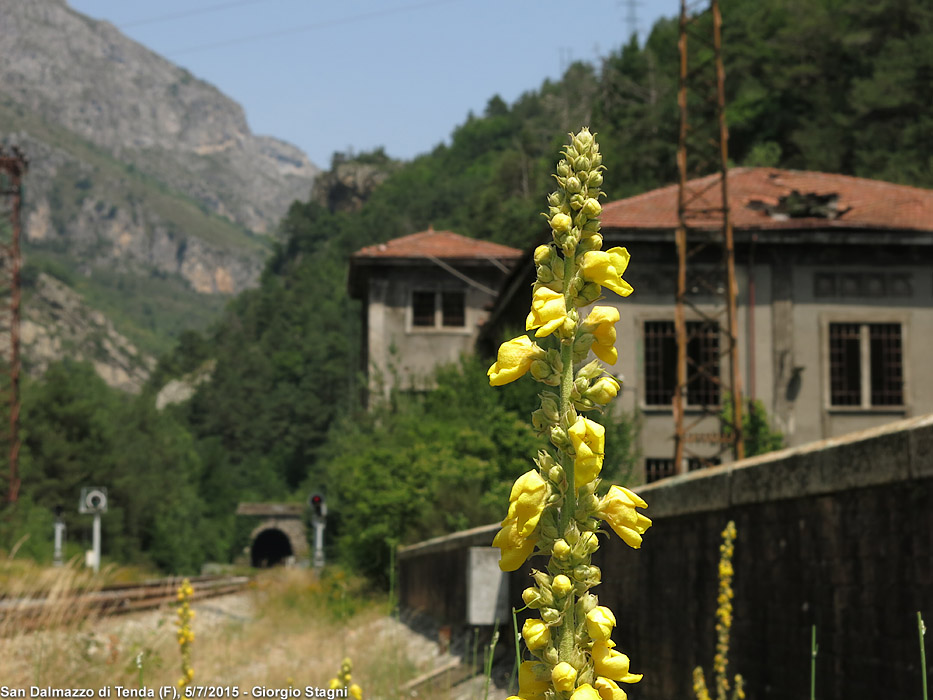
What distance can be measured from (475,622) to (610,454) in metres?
15.0

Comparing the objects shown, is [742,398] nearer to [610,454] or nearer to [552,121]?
[610,454]

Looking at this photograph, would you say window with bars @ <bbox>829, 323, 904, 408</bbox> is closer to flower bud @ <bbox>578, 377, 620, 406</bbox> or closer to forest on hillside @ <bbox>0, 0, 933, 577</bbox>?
forest on hillside @ <bbox>0, 0, 933, 577</bbox>

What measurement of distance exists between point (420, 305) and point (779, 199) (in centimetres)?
1544

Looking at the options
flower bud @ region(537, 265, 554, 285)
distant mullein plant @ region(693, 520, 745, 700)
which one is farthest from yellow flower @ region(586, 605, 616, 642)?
distant mullein plant @ region(693, 520, 745, 700)

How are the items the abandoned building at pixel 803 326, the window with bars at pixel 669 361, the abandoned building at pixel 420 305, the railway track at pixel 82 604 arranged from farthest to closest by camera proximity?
the abandoned building at pixel 420 305, the window with bars at pixel 669 361, the abandoned building at pixel 803 326, the railway track at pixel 82 604

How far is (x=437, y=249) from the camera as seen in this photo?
1561 inches

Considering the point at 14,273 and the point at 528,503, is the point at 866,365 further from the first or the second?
the point at 14,273

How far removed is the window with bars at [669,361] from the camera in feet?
84.3

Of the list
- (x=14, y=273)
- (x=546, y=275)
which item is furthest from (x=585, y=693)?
(x=14, y=273)

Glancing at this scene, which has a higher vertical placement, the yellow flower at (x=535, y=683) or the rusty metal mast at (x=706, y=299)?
the rusty metal mast at (x=706, y=299)

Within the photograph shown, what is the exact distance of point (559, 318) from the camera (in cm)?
192

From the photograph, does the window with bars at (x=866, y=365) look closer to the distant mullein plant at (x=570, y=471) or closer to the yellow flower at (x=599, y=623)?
the distant mullein plant at (x=570, y=471)

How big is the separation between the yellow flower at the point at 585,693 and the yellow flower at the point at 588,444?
0.34 m

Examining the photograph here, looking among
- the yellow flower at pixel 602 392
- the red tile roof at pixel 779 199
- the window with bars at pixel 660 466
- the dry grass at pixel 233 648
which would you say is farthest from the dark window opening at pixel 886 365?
the yellow flower at pixel 602 392
